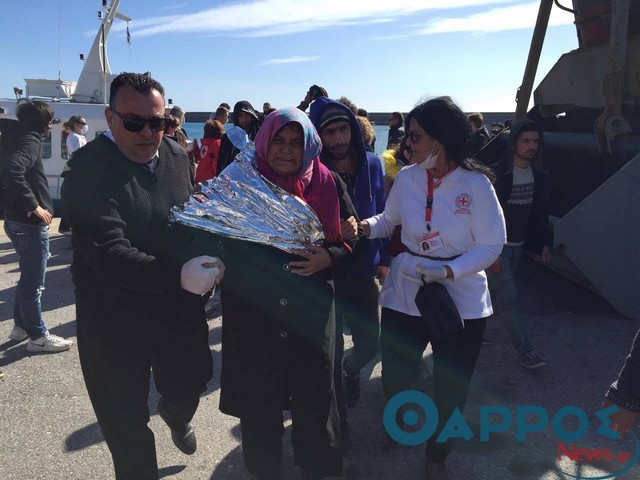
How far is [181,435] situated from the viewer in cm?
289

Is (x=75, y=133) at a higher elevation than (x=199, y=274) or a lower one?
→ higher

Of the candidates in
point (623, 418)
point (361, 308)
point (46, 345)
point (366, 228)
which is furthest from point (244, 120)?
point (623, 418)

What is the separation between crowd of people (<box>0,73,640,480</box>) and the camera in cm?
220

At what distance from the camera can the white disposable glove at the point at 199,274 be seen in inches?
82.4

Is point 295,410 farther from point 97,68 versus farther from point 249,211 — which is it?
point 97,68

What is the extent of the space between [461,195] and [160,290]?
1499mm

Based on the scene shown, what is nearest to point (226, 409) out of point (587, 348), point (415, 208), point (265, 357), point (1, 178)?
point (265, 357)

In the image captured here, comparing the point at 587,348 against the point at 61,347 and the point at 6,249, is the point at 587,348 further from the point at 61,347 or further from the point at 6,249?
the point at 6,249

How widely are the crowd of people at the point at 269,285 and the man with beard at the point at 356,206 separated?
0.37m

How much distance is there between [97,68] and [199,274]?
14.0m

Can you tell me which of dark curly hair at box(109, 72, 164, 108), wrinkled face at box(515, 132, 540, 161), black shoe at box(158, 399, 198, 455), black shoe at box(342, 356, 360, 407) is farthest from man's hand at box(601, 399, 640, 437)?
wrinkled face at box(515, 132, 540, 161)

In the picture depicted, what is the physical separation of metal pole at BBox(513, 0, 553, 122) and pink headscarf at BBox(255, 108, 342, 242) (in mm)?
5192

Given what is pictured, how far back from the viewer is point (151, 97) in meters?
2.26

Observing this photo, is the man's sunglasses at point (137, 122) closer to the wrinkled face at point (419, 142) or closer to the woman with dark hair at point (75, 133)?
the wrinkled face at point (419, 142)
